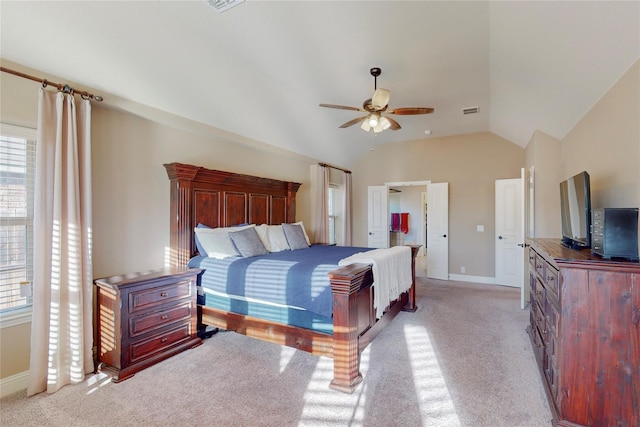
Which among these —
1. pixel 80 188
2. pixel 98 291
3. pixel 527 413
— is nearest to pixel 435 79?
pixel 527 413

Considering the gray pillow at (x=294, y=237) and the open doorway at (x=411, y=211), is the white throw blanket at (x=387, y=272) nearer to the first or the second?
the gray pillow at (x=294, y=237)

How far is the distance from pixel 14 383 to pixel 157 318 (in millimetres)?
1030

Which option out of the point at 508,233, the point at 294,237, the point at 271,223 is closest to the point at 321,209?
the point at 271,223

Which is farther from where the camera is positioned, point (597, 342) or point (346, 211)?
point (346, 211)

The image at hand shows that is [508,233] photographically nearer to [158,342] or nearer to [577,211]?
[577,211]

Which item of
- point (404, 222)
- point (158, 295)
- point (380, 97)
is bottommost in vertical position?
point (158, 295)

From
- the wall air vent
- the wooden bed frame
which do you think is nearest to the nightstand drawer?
the wooden bed frame

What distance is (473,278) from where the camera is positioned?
19.6 ft

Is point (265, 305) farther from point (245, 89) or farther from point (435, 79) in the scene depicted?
point (435, 79)

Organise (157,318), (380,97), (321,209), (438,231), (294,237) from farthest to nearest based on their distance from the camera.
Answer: (438,231)
(321,209)
(294,237)
(380,97)
(157,318)

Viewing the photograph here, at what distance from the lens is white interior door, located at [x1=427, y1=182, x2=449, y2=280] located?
242 inches

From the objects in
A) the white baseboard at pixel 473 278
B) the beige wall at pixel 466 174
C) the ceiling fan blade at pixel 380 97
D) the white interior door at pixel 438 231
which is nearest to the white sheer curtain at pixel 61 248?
the ceiling fan blade at pixel 380 97

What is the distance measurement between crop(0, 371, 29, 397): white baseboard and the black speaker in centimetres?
426

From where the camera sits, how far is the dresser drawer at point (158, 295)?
2619mm
